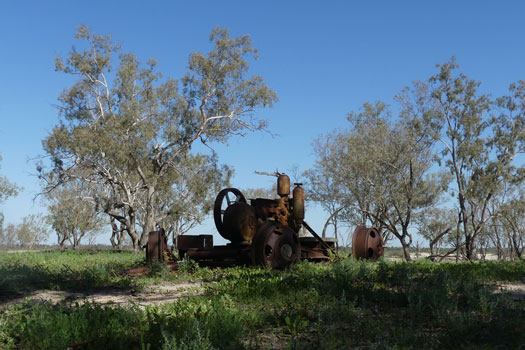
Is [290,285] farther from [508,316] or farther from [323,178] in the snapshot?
[323,178]

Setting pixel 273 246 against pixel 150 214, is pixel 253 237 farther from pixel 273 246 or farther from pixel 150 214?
pixel 150 214

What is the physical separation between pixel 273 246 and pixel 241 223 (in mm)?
2352

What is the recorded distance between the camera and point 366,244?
631 inches

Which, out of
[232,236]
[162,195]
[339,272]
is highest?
[162,195]

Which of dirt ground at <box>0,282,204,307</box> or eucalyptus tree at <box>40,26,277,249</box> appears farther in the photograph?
eucalyptus tree at <box>40,26,277,249</box>

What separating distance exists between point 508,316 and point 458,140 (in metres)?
33.2

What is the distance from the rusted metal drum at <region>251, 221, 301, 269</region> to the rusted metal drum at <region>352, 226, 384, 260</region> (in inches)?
135

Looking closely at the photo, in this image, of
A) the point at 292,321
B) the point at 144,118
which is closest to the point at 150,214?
the point at 144,118

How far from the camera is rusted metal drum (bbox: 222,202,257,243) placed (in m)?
15.3

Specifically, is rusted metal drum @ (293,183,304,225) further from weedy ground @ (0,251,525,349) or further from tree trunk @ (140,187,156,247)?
tree trunk @ (140,187,156,247)

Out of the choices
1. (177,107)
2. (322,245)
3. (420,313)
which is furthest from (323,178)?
(420,313)

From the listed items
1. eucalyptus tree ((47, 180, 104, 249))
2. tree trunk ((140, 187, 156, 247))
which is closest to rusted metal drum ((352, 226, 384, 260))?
tree trunk ((140, 187, 156, 247))

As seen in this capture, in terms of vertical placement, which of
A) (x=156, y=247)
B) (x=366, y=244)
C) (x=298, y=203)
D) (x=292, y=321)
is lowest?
(x=292, y=321)

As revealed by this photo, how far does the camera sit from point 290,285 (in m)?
9.05
